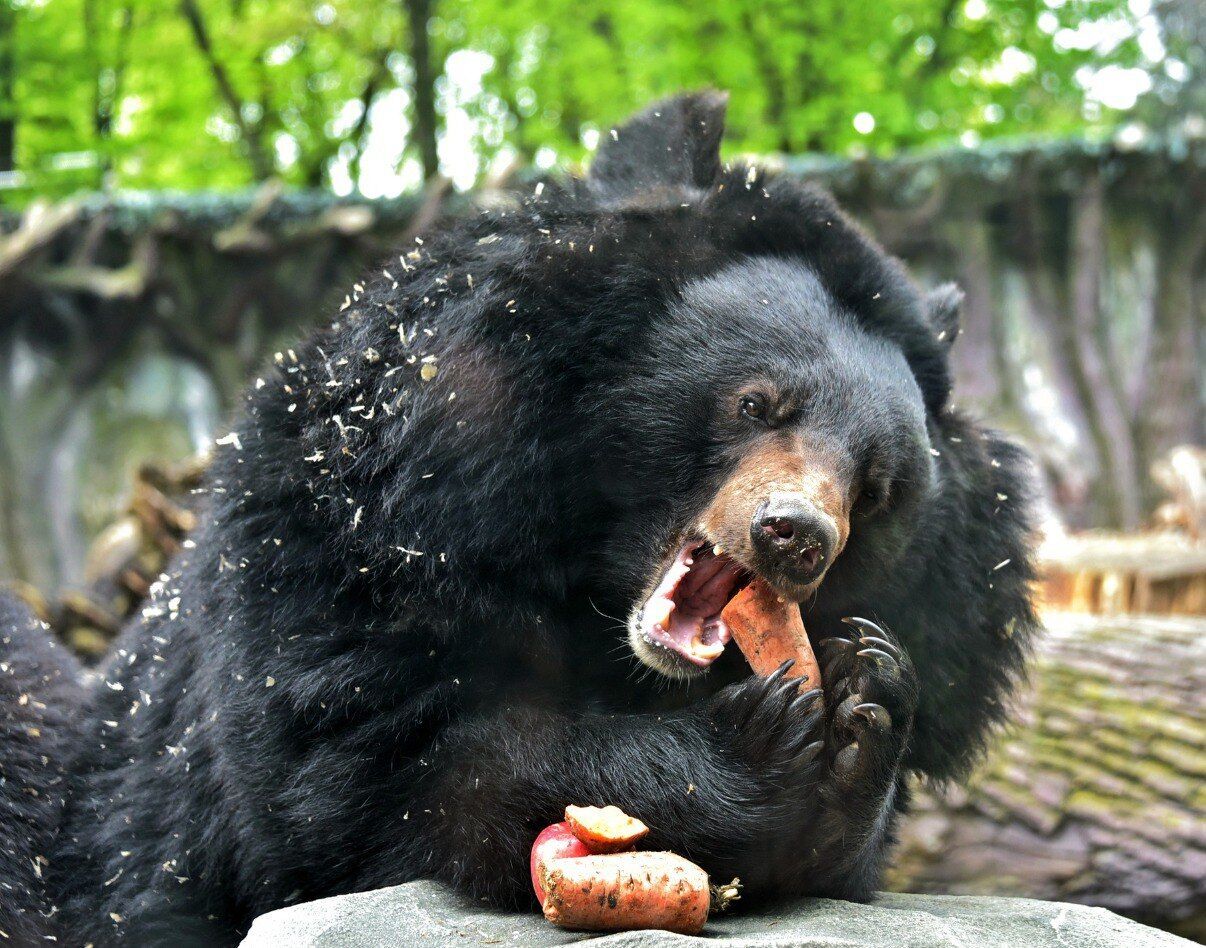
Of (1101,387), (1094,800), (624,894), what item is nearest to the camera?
(624,894)

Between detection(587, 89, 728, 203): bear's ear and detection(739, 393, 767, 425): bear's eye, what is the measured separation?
562mm

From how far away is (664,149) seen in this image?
2.95 meters

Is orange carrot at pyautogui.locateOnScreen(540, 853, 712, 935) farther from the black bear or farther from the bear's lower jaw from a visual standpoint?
the bear's lower jaw

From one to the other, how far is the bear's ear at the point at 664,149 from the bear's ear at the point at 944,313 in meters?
0.64

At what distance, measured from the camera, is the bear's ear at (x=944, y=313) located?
308 cm

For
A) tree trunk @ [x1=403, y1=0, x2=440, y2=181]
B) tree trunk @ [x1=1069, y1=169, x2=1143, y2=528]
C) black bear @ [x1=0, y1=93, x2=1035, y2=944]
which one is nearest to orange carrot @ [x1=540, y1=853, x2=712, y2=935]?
black bear @ [x1=0, y1=93, x2=1035, y2=944]

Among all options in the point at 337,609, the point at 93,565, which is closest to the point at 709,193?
the point at 337,609

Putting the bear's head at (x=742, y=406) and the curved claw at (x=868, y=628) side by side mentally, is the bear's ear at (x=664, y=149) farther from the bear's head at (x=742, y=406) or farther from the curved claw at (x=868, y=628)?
the curved claw at (x=868, y=628)

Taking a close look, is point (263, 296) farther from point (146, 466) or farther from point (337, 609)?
point (337, 609)

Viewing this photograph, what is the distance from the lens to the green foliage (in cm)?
1199

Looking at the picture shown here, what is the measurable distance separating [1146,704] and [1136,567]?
2.16 m

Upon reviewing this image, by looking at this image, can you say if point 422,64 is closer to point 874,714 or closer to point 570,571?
point 570,571

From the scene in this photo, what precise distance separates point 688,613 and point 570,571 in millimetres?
264

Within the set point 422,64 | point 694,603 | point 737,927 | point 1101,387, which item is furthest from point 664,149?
point 1101,387
